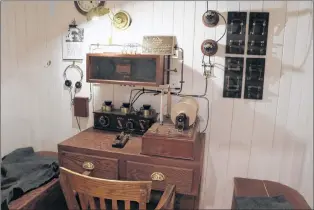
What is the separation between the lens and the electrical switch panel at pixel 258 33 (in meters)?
1.67

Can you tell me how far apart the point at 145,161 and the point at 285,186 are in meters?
1.04

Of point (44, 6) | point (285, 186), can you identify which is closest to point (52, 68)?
point (44, 6)

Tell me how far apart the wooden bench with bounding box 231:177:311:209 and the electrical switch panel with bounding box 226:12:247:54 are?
90 centimetres

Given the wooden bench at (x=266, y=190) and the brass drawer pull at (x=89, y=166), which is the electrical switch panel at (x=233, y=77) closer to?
the wooden bench at (x=266, y=190)

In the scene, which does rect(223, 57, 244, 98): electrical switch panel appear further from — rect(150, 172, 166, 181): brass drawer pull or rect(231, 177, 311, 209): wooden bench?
rect(150, 172, 166, 181): brass drawer pull

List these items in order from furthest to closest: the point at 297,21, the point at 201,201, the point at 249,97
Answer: the point at 201,201
the point at 249,97
the point at 297,21

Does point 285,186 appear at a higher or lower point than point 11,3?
lower

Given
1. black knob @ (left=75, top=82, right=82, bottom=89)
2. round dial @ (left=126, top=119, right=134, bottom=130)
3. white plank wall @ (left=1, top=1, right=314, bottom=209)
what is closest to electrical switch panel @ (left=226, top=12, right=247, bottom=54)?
white plank wall @ (left=1, top=1, right=314, bottom=209)

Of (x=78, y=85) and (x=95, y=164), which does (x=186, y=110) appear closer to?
(x=95, y=164)

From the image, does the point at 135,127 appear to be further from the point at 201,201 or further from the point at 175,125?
the point at 201,201

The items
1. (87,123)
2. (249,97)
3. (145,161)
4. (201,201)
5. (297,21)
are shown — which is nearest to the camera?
(145,161)

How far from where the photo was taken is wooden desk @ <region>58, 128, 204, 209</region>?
141 centimetres

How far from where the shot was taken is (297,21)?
1.65m

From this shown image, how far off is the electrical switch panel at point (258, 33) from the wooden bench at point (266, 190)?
890 mm
